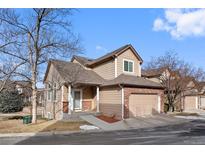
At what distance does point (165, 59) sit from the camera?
3419 centimetres

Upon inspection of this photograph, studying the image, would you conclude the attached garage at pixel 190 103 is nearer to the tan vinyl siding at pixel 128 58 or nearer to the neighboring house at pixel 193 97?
the neighboring house at pixel 193 97

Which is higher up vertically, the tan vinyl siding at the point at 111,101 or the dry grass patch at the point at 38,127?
the tan vinyl siding at the point at 111,101

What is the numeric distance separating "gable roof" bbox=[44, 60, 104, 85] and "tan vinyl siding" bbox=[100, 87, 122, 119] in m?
1.39

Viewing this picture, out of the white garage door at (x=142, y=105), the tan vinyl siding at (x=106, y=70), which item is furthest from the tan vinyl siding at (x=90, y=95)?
the white garage door at (x=142, y=105)

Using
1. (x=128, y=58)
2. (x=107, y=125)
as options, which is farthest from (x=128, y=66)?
(x=107, y=125)

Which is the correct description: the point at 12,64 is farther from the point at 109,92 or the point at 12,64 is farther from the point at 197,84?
the point at 197,84

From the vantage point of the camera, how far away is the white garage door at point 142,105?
22.4 meters

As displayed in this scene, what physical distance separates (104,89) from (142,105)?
13.7ft

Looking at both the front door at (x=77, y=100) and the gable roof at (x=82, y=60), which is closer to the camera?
the front door at (x=77, y=100)

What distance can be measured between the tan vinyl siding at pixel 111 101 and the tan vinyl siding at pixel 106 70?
1.97 meters

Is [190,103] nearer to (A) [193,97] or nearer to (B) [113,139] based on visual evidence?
(A) [193,97]

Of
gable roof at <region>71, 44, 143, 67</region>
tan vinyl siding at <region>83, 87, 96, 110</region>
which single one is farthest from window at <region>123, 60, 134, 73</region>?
tan vinyl siding at <region>83, 87, 96, 110</region>

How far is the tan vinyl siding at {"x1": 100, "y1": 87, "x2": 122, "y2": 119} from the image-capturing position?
2173 centimetres

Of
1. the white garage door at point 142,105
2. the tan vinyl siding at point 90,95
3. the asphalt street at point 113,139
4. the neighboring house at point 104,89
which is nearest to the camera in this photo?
the asphalt street at point 113,139
